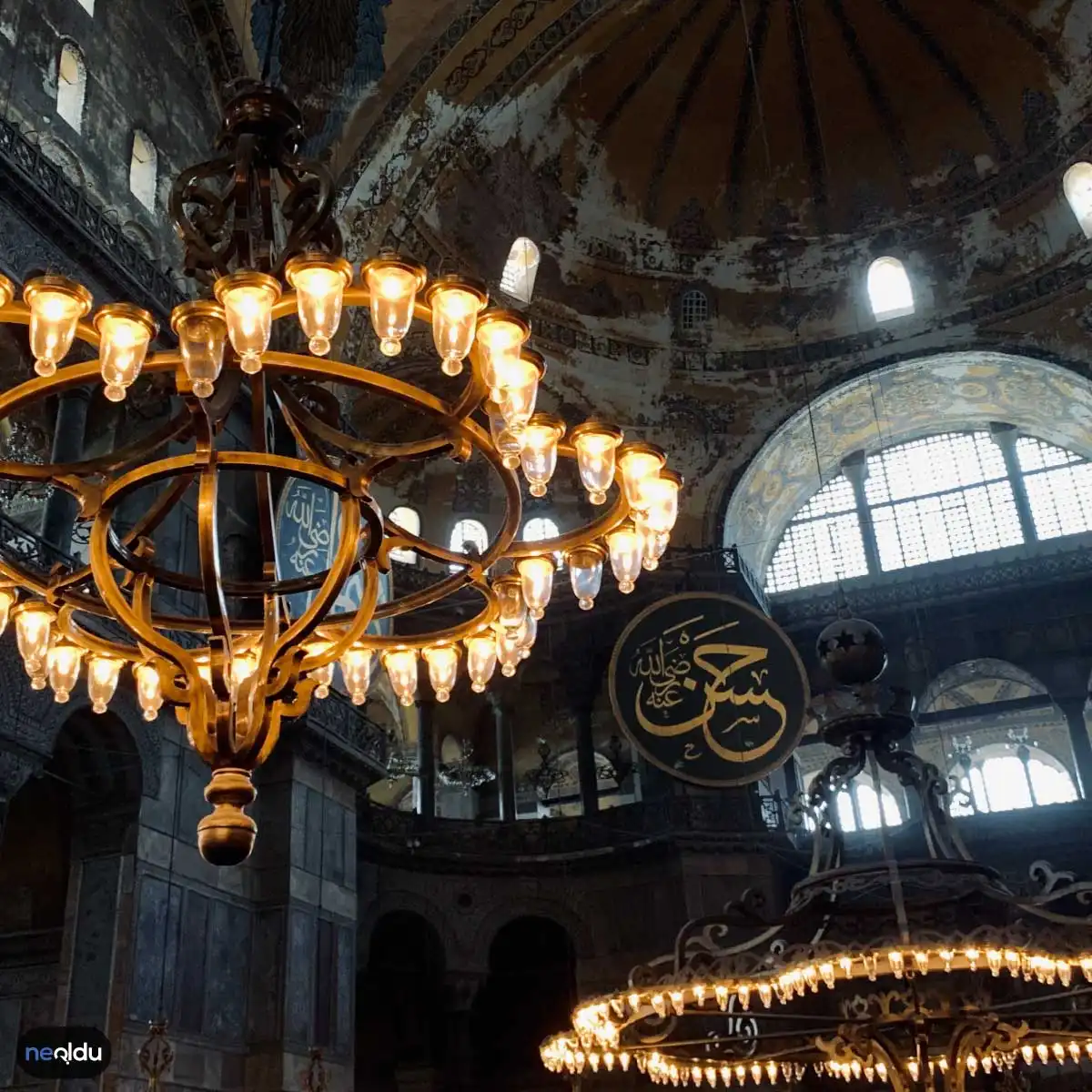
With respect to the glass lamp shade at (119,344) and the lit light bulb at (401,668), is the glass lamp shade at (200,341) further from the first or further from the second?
the lit light bulb at (401,668)

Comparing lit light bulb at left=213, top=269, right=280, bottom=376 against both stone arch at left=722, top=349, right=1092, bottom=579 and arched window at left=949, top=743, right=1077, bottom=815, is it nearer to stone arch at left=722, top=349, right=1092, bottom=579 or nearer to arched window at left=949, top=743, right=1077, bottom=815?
stone arch at left=722, top=349, right=1092, bottom=579

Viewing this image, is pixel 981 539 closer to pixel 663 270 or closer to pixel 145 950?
pixel 663 270

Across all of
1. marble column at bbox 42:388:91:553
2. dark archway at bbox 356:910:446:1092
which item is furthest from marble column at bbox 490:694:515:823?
marble column at bbox 42:388:91:553

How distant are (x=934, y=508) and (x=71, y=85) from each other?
1058cm

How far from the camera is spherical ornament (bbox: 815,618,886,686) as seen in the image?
5.56 meters

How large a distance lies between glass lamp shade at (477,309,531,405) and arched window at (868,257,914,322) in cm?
1138

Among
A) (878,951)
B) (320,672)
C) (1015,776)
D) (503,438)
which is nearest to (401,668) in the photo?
(320,672)

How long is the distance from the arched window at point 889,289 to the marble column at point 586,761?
5629mm

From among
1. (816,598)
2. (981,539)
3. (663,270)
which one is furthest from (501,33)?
(981,539)

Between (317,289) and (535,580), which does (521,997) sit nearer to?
(535,580)

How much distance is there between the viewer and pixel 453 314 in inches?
146

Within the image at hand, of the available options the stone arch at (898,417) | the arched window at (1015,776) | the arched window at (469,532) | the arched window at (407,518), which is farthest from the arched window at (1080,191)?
the arched window at (407,518)

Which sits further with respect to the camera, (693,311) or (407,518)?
(693,311)

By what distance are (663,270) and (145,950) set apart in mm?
9713
